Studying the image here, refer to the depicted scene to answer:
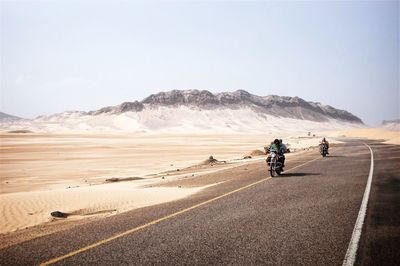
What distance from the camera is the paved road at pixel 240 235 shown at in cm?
621

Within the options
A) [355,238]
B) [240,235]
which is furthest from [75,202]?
[355,238]

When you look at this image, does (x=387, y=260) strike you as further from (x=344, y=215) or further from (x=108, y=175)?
(x=108, y=175)

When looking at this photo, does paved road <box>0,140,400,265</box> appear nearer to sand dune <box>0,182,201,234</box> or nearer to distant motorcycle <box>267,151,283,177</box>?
sand dune <box>0,182,201,234</box>

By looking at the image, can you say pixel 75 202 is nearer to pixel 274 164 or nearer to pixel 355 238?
pixel 274 164

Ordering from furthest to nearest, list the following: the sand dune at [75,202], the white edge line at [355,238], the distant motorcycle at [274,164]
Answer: the distant motorcycle at [274,164] < the sand dune at [75,202] < the white edge line at [355,238]

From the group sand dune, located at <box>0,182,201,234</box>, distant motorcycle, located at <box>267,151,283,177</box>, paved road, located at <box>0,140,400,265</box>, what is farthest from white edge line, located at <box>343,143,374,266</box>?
distant motorcycle, located at <box>267,151,283,177</box>

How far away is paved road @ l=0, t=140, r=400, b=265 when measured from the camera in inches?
245

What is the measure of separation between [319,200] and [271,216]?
8.71ft

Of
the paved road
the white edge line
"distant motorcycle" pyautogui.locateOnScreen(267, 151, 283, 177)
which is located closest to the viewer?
the white edge line

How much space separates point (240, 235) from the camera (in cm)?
750

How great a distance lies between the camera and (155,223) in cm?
879

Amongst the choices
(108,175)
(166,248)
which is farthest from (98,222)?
(108,175)

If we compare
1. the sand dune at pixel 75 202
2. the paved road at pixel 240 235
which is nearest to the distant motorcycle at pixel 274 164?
the sand dune at pixel 75 202

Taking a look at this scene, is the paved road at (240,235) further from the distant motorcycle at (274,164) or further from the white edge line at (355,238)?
the distant motorcycle at (274,164)
